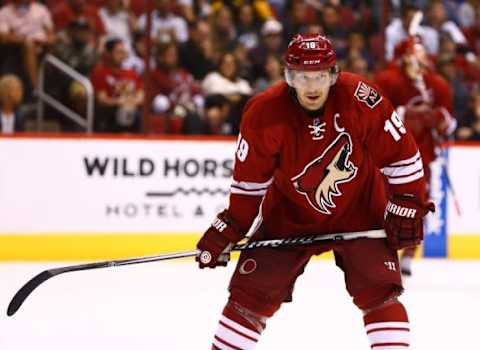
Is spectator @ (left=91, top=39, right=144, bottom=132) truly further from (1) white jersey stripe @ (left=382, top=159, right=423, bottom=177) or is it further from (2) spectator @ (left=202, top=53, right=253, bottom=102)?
(1) white jersey stripe @ (left=382, top=159, right=423, bottom=177)

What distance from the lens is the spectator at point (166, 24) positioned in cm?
750

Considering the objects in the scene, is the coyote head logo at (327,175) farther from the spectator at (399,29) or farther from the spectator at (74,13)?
the spectator at (74,13)

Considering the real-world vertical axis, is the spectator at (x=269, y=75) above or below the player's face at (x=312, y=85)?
below

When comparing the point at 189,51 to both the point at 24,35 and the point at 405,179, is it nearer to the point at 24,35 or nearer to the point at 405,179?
the point at 24,35

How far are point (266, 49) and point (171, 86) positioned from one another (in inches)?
32.7

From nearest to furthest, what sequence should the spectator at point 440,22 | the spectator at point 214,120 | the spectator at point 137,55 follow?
1. the spectator at point 214,120
2. the spectator at point 137,55
3. the spectator at point 440,22

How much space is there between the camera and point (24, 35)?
706cm

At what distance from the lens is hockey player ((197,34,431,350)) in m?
3.01

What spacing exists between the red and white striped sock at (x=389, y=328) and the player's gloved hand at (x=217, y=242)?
0.45m

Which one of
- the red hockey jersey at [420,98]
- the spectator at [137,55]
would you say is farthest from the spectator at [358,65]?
the red hockey jersey at [420,98]

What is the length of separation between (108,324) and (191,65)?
10.6 ft

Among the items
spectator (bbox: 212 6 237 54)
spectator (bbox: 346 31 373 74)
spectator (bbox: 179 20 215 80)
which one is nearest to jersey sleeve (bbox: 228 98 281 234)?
spectator (bbox: 179 20 215 80)

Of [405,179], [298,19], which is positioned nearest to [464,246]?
[298,19]

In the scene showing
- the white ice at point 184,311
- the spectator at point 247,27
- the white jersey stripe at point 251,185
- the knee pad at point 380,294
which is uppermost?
the spectator at point 247,27
